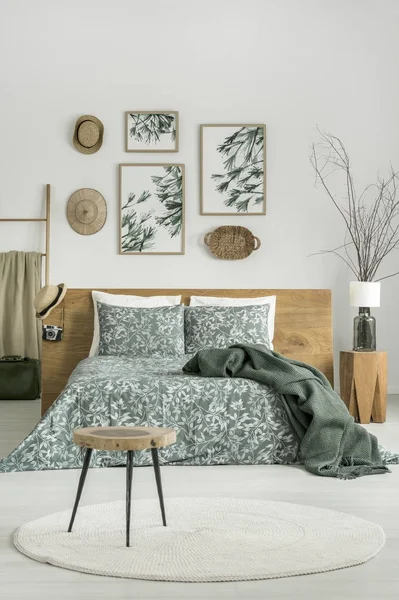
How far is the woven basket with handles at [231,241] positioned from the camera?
6793mm

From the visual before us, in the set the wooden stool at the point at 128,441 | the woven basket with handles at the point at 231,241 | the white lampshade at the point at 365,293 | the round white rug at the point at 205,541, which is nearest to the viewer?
the round white rug at the point at 205,541

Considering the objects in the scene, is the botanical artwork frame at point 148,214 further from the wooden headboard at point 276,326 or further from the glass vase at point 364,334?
the glass vase at point 364,334

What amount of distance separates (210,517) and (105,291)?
11.0 ft

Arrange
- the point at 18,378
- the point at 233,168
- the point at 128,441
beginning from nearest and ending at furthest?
1. the point at 128,441
2. the point at 18,378
3. the point at 233,168

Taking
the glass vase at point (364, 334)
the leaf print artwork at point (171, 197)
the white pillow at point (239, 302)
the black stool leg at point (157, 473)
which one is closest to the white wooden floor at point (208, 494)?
the black stool leg at point (157, 473)

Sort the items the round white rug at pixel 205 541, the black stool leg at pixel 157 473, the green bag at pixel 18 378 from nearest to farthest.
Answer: the round white rug at pixel 205 541, the black stool leg at pixel 157 473, the green bag at pixel 18 378

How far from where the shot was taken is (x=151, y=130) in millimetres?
6820

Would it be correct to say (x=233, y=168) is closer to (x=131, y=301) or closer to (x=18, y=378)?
(x=131, y=301)

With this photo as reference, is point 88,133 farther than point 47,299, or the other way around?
point 88,133

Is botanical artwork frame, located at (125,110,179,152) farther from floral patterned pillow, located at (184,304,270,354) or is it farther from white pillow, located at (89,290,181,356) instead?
floral patterned pillow, located at (184,304,270,354)

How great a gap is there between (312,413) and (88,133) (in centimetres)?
336

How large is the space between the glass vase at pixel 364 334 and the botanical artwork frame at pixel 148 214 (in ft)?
5.00

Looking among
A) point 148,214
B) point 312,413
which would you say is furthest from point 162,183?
point 312,413

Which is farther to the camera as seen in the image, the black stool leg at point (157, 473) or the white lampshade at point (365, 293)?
the white lampshade at point (365, 293)
